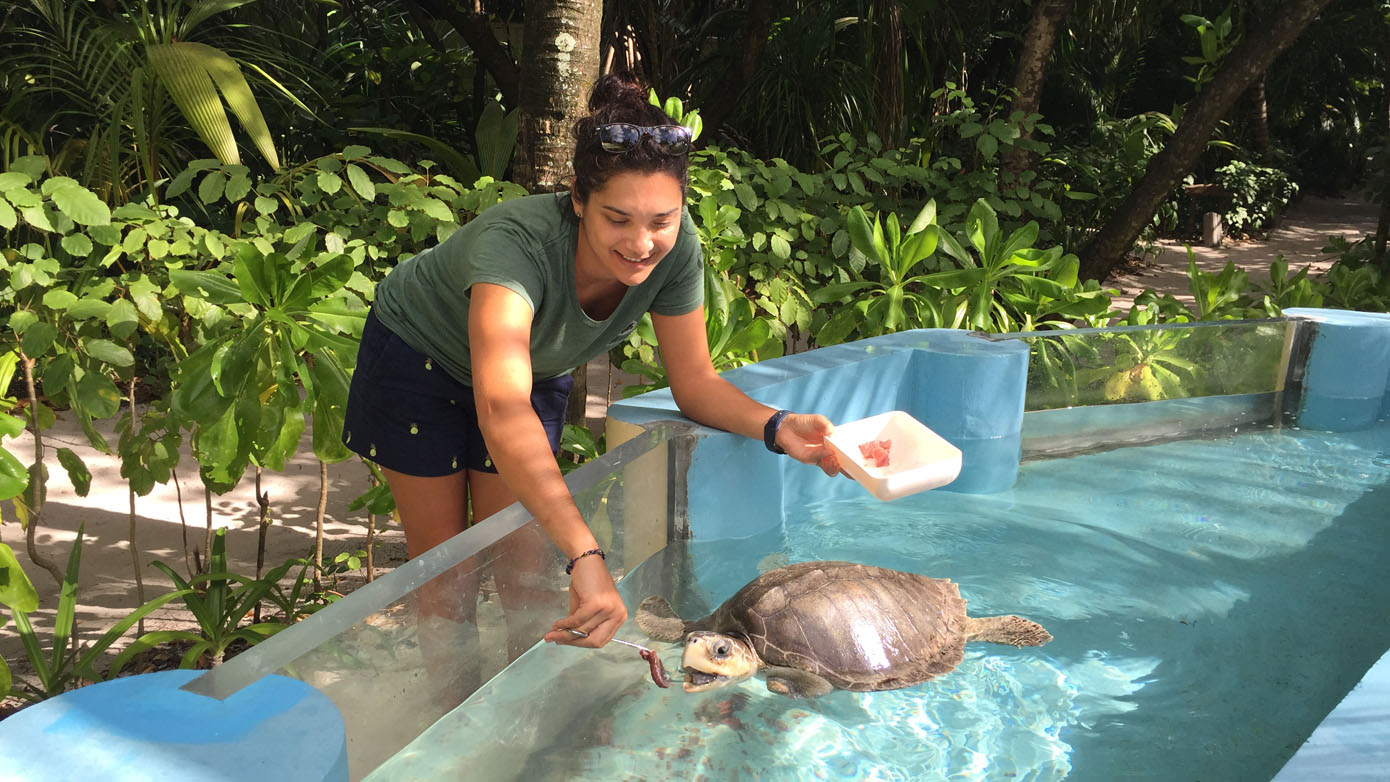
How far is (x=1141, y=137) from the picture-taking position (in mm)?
9883

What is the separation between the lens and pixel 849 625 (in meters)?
2.35

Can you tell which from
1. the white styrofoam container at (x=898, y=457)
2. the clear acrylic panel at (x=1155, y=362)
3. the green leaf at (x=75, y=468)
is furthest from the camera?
the clear acrylic panel at (x=1155, y=362)

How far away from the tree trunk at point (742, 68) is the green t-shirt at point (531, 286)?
4605 mm

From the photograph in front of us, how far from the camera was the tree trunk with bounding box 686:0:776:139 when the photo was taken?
6270 mm

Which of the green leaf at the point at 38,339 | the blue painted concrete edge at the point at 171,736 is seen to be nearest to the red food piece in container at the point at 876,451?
the blue painted concrete edge at the point at 171,736

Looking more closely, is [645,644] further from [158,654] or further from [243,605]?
[158,654]

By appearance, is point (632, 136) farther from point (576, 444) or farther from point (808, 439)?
point (576, 444)

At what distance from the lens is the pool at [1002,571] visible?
190 cm

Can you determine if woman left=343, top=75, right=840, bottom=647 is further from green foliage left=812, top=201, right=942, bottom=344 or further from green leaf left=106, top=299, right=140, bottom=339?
green foliage left=812, top=201, right=942, bottom=344

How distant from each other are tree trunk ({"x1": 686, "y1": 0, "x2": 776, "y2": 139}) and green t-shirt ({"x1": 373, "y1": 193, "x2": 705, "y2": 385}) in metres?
4.61

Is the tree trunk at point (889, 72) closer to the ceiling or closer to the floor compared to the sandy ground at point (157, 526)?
closer to the ceiling

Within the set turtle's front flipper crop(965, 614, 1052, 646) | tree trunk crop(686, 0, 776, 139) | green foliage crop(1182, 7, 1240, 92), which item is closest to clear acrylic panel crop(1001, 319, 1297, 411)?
turtle's front flipper crop(965, 614, 1052, 646)

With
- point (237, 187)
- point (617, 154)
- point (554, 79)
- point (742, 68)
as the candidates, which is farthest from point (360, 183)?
point (742, 68)

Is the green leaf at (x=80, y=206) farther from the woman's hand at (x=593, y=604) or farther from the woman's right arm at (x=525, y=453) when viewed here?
the woman's hand at (x=593, y=604)
